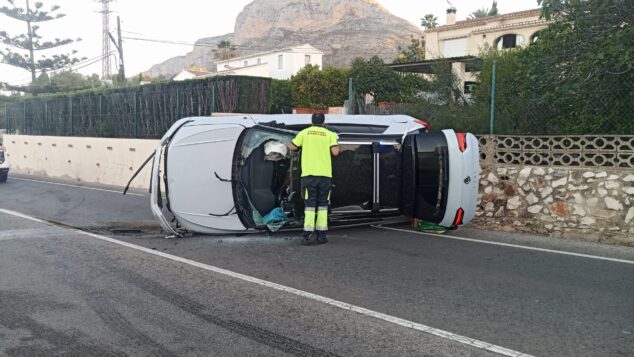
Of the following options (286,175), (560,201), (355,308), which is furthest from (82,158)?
(355,308)

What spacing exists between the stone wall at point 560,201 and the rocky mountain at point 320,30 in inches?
4133

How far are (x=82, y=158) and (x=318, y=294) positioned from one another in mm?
17811

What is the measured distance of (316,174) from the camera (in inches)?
285

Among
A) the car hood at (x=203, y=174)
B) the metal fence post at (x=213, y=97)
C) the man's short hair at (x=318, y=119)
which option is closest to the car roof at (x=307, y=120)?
the car hood at (x=203, y=174)

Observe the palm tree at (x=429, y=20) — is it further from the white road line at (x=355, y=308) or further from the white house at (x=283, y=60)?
the white road line at (x=355, y=308)

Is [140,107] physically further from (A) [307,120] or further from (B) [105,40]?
(B) [105,40]

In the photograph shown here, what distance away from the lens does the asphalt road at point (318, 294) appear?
4008mm

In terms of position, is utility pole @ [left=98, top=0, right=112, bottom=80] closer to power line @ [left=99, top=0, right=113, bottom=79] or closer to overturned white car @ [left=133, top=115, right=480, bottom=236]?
power line @ [left=99, top=0, right=113, bottom=79]

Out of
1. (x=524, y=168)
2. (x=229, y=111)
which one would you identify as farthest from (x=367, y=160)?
(x=229, y=111)

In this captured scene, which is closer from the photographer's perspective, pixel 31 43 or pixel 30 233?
pixel 30 233

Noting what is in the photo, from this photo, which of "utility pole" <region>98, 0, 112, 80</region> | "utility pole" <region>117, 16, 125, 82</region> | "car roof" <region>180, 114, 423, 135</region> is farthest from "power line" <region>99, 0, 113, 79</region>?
"car roof" <region>180, 114, 423, 135</region>

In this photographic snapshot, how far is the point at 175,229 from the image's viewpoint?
26.8ft

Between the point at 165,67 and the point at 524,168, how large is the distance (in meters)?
187

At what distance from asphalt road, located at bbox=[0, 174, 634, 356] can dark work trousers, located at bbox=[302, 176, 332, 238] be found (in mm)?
320
